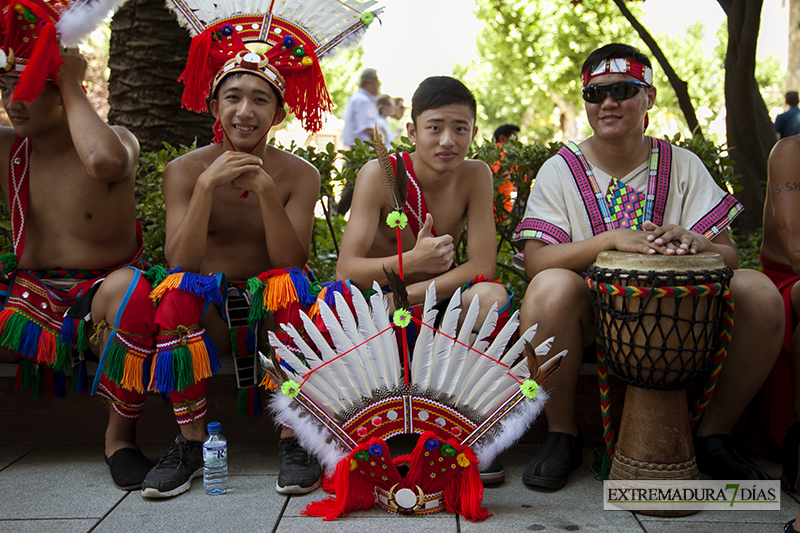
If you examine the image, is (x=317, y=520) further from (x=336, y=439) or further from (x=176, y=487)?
(x=176, y=487)

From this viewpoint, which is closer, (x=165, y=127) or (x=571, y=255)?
(x=571, y=255)

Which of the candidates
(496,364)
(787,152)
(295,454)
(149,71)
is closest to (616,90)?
(787,152)

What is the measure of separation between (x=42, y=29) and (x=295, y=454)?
2080 mm

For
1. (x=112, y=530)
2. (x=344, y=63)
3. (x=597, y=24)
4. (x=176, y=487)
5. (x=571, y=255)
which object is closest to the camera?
(x=112, y=530)

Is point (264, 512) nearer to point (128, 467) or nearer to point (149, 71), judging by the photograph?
point (128, 467)

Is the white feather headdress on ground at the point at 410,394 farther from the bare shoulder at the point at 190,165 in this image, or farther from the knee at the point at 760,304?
the bare shoulder at the point at 190,165

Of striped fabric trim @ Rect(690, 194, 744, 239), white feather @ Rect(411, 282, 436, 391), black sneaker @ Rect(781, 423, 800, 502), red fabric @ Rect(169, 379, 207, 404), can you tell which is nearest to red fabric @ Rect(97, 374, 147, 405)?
red fabric @ Rect(169, 379, 207, 404)

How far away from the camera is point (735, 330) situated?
2.55 m

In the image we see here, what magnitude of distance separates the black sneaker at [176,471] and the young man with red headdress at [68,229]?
0.13 m

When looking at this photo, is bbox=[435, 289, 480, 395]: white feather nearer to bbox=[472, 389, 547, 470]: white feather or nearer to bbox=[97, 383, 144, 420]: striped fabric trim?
bbox=[472, 389, 547, 470]: white feather

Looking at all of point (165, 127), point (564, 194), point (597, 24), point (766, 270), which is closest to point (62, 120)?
point (165, 127)

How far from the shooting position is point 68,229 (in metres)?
2.95

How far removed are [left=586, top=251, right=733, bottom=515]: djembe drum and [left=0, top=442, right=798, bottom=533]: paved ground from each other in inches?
7.8

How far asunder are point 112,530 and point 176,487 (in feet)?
1.02
